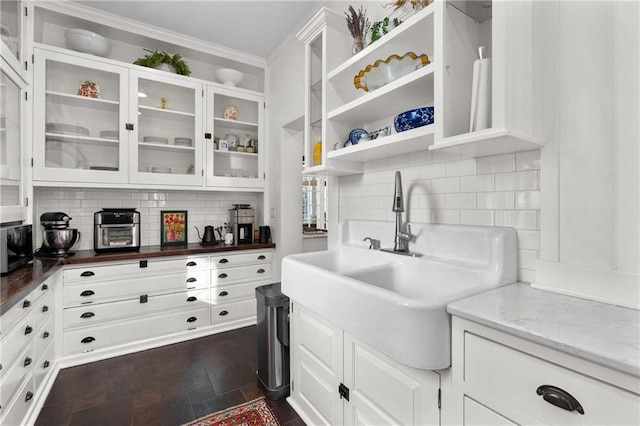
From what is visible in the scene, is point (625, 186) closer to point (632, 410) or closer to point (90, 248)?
point (632, 410)

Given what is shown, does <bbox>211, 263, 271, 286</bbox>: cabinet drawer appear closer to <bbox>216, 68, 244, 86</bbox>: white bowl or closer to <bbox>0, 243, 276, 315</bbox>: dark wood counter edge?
<bbox>0, 243, 276, 315</bbox>: dark wood counter edge

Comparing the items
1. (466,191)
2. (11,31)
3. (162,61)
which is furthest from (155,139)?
(466,191)

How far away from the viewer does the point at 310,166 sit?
6.76 ft

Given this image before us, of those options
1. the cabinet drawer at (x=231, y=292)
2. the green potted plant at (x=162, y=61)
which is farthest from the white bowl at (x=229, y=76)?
the cabinet drawer at (x=231, y=292)

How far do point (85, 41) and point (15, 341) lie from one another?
241cm

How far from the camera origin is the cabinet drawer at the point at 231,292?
9.77ft

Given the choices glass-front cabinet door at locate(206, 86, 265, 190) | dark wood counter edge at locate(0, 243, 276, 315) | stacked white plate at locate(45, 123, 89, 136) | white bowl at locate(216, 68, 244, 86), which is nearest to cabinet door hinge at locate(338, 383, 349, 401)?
dark wood counter edge at locate(0, 243, 276, 315)

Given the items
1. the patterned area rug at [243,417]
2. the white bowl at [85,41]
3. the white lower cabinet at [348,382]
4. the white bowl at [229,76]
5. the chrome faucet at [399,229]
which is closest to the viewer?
the white lower cabinet at [348,382]

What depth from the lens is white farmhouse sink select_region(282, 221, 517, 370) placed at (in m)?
0.90

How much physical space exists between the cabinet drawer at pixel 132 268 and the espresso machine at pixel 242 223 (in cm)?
47

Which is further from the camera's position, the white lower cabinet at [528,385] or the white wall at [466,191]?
the white wall at [466,191]

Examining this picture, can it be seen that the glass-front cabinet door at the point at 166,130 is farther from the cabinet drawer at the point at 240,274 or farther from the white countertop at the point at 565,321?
the white countertop at the point at 565,321

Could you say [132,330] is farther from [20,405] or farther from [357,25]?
[357,25]

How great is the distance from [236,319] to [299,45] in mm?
2719
